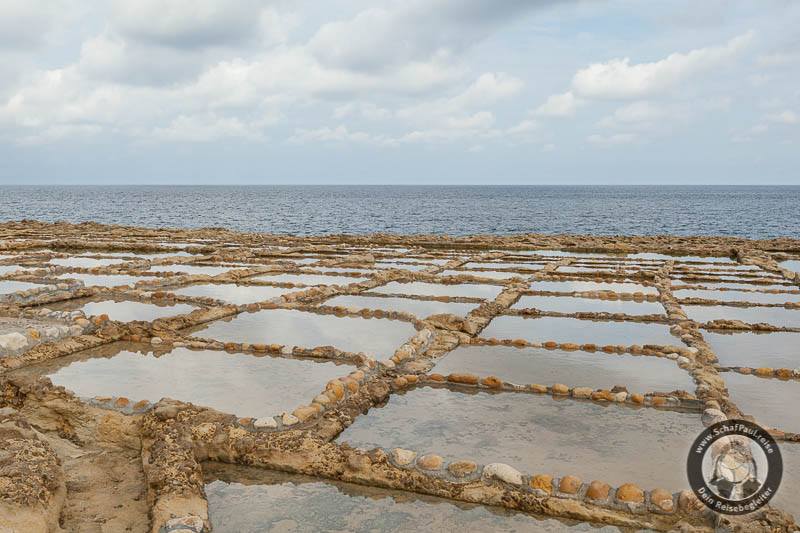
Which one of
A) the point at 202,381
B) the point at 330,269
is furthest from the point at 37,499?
the point at 330,269

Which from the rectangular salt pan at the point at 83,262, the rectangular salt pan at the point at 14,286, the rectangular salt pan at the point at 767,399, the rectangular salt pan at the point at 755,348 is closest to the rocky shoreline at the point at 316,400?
the rectangular salt pan at the point at 767,399

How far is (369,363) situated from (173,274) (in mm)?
10791

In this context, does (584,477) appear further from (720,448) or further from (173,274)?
(173,274)

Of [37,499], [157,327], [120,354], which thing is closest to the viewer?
[37,499]

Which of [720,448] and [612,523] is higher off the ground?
[720,448]

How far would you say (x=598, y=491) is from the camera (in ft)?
16.8

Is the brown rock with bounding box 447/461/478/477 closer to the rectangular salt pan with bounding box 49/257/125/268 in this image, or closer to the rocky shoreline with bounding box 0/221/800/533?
the rocky shoreline with bounding box 0/221/800/533

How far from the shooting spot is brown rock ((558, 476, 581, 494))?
518 cm

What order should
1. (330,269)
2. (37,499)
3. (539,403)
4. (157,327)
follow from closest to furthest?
(37,499), (539,403), (157,327), (330,269)

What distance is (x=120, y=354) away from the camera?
31.3 feet

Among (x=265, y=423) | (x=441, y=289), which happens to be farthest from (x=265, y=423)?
(x=441, y=289)

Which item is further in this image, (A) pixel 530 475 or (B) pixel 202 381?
(B) pixel 202 381

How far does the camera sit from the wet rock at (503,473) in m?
5.32

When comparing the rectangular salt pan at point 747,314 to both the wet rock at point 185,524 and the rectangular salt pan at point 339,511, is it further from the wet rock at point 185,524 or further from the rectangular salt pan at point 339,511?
the wet rock at point 185,524
